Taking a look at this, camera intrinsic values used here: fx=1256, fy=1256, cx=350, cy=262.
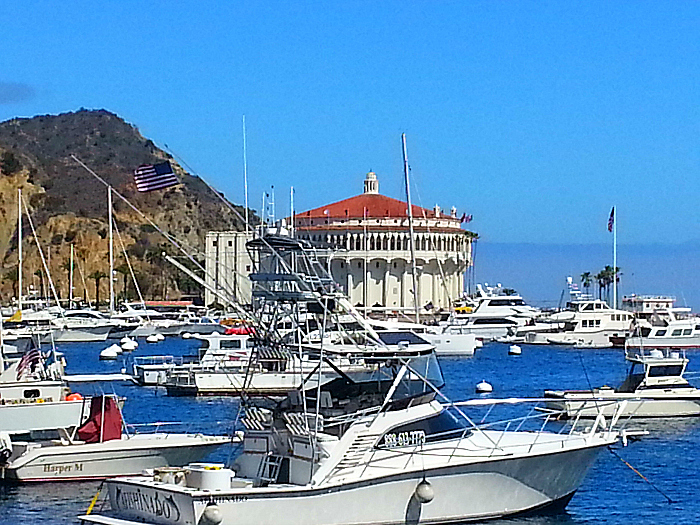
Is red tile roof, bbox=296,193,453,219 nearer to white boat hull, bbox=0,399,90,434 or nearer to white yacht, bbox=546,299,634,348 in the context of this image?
white yacht, bbox=546,299,634,348

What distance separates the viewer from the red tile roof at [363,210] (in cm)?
17950

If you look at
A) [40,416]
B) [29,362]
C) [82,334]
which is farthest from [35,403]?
[82,334]

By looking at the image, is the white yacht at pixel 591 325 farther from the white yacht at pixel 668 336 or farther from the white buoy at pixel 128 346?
the white buoy at pixel 128 346

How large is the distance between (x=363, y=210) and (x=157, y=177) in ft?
487

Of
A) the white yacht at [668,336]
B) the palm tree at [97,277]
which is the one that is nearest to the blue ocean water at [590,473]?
the white yacht at [668,336]

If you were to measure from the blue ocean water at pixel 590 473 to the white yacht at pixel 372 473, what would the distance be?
2.16 feet

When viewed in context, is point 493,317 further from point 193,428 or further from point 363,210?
point 193,428

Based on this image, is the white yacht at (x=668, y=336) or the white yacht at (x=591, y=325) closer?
the white yacht at (x=668, y=336)

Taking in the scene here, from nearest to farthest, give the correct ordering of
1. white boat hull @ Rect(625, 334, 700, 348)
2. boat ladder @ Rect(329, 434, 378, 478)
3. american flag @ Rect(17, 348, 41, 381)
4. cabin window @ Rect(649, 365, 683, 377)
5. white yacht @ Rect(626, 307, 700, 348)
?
boat ladder @ Rect(329, 434, 378, 478), american flag @ Rect(17, 348, 41, 381), cabin window @ Rect(649, 365, 683, 377), white boat hull @ Rect(625, 334, 700, 348), white yacht @ Rect(626, 307, 700, 348)

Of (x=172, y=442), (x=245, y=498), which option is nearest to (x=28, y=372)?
(x=172, y=442)

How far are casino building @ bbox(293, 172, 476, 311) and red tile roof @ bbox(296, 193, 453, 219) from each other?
0.24 m

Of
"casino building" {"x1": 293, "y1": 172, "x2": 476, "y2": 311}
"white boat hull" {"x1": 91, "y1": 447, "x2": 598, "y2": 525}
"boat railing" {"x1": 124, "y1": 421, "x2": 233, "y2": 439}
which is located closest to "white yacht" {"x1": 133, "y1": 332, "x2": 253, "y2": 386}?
"boat railing" {"x1": 124, "y1": 421, "x2": 233, "y2": 439}

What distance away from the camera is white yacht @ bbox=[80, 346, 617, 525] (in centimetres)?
2294

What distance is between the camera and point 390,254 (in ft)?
571
